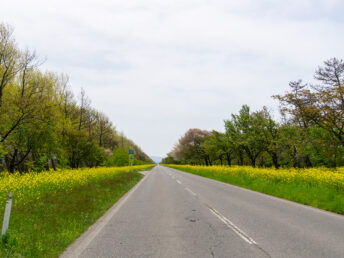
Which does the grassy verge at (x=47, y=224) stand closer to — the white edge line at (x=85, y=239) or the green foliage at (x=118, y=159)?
the white edge line at (x=85, y=239)

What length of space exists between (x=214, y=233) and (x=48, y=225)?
4316mm

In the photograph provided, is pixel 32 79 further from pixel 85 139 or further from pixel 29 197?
pixel 29 197

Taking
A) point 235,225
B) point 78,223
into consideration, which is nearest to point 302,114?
point 235,225

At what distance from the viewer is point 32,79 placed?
2105 centimetres

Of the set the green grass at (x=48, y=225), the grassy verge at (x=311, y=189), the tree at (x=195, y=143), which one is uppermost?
the tree at (x=195, y=143)

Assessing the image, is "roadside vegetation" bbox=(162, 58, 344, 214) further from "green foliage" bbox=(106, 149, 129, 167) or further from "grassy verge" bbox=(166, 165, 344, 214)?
"green foliage" bbox=(106, 149, 129, 167)

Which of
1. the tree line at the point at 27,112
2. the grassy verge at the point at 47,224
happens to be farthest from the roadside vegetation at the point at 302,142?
the tree line at the point at 27,112

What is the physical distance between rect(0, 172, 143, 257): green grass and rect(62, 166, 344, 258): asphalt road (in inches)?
13.3

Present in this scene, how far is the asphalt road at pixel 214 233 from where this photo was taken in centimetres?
423

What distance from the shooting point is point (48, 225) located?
5.65 m

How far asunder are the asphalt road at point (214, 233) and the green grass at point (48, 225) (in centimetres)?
34

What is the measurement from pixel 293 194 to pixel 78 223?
992 centimetres

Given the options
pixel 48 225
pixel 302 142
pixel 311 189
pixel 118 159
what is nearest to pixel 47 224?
pixel 48 225

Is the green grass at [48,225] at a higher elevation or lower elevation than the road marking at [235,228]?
higher
